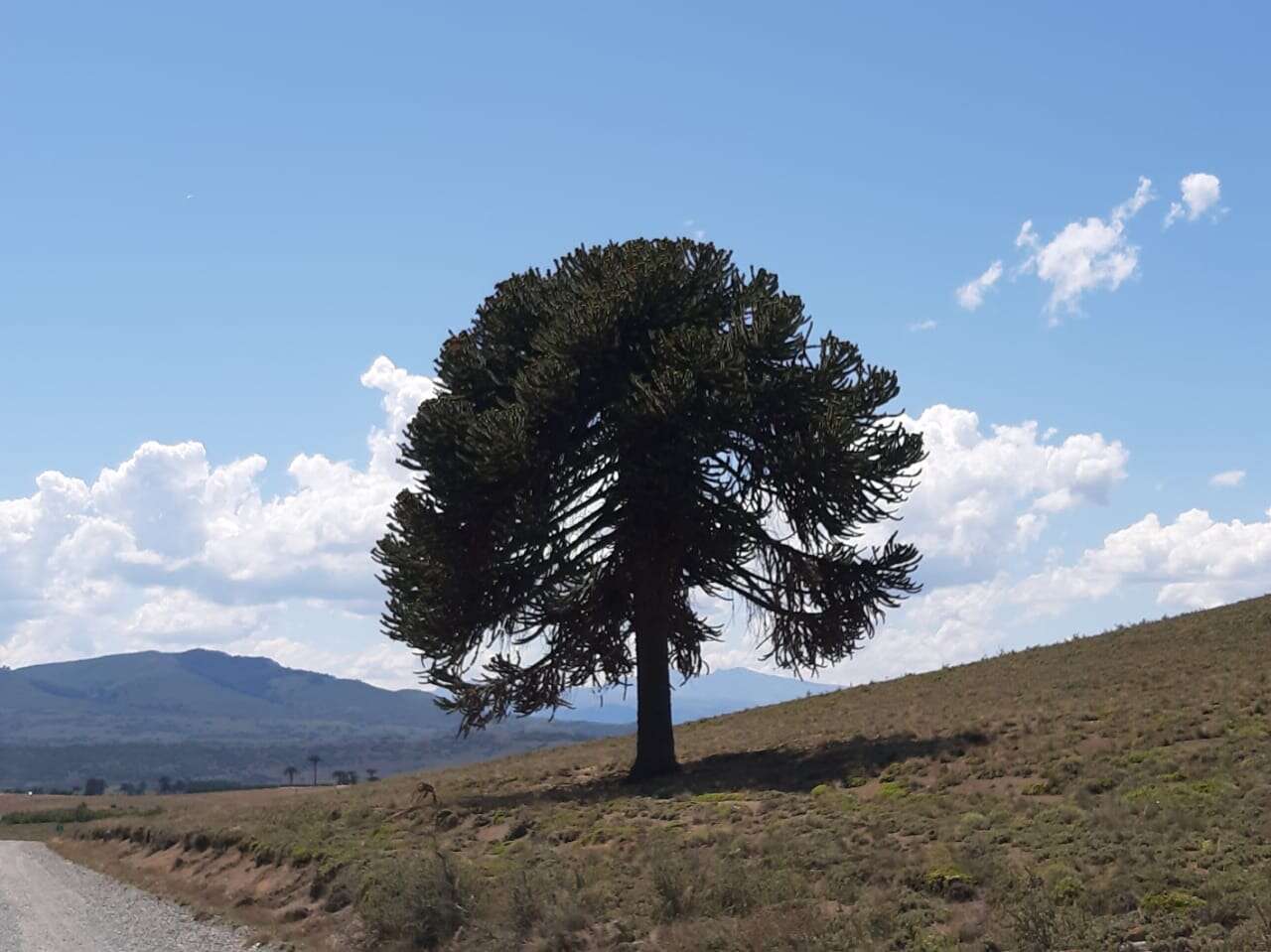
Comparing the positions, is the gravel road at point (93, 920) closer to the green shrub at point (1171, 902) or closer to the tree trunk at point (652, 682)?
the tree trunk at point (652, 682)

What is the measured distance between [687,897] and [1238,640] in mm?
24574

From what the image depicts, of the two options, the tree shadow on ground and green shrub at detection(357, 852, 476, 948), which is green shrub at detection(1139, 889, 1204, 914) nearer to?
green shrub at detection(357, 852, 476, 948)

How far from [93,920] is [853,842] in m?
14.4

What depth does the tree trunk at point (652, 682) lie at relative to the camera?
91.4ft

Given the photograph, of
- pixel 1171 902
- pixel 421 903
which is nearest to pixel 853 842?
pixel 1171 902

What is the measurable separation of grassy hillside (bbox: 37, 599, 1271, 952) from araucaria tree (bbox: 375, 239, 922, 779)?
3017 millimetres

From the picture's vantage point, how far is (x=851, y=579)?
27781 mm

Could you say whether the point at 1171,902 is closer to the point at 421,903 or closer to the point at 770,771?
the point at 421,903

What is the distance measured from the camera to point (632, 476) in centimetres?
2611

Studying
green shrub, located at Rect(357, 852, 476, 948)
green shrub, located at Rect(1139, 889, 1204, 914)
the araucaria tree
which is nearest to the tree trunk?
the araucaria tree

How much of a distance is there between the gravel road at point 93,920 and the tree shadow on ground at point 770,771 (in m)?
6.59

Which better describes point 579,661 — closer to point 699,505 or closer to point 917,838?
point 699,505

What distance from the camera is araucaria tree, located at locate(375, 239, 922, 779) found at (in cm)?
2559

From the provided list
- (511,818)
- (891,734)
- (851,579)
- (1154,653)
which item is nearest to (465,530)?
(511,818)
